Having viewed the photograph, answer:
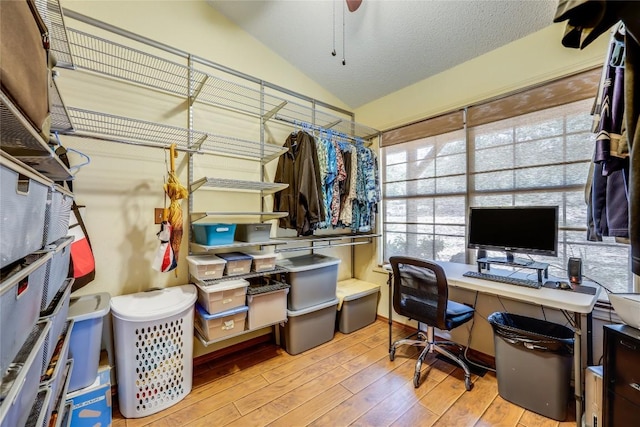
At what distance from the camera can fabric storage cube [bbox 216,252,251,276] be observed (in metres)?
1.90

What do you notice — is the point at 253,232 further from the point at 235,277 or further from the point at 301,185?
the point at 301,185

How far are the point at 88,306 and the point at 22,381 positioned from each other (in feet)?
3.67

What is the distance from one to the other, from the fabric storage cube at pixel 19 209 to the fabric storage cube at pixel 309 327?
1775mm

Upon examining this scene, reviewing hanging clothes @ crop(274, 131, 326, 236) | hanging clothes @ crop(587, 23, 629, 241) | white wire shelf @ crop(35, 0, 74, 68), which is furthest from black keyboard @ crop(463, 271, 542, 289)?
white wire shelf @ crop(35, 0, 74, 68)

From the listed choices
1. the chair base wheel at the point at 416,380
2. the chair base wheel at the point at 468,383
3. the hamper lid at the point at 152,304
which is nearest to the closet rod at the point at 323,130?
the hamper lid at the point at 152,304

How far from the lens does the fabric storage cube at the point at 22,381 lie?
505 mm

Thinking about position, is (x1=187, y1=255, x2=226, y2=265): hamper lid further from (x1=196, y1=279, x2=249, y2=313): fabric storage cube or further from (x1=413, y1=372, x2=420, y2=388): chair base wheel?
(x1=413, y1=372, x2=420, y2=388): chair base wheel

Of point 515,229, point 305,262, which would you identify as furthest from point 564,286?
point 305,262

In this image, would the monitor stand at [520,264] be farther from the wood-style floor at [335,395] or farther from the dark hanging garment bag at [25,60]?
the dark hanging garment bag at [25,60]

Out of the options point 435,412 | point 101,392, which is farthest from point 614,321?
point 101,392

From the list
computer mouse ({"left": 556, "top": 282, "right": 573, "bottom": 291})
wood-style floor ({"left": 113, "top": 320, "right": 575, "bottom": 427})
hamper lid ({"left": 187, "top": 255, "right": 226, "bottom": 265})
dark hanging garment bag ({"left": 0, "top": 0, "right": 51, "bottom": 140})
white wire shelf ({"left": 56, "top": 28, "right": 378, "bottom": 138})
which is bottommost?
wood-style floor ({"left": 113, "top": 320, "right": 575, "bottom": 427})

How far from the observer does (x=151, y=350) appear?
5.08ft

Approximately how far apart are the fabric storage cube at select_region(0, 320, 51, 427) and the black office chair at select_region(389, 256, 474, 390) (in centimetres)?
186

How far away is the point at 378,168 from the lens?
300cm
